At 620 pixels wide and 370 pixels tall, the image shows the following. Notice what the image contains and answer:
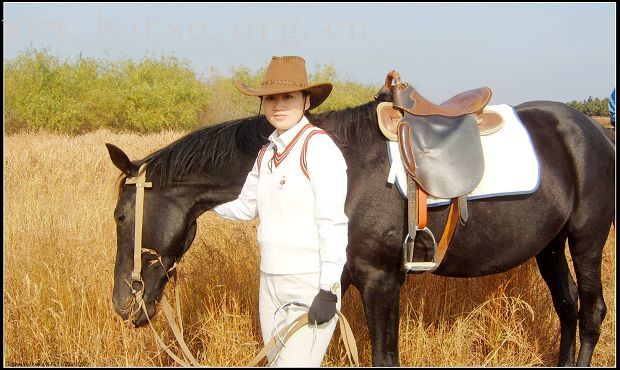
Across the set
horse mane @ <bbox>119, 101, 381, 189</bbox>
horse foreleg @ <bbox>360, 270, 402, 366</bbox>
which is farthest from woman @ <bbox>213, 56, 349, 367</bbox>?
horse mane @ <bbox>119, 101, 381, 189</bbox>

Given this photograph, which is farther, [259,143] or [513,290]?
[513,290]

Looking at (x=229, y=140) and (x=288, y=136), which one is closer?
(x=288, y=136)

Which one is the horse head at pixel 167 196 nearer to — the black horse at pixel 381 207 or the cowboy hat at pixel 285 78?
the black horse at pixel 381 207

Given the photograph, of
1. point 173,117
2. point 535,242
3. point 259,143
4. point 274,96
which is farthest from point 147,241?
point 173,117

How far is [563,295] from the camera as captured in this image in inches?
149

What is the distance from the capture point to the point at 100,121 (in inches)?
1356

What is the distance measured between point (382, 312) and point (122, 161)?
5.38ft

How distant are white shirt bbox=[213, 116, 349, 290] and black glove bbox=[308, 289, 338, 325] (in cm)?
4

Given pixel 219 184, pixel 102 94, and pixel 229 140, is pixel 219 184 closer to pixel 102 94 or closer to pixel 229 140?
pixel 229 140

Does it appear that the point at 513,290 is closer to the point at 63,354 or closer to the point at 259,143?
the point at 259,143

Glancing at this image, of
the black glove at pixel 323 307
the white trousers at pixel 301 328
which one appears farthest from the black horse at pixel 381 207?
the black glove at pixel 323 307

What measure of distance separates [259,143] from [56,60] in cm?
3475

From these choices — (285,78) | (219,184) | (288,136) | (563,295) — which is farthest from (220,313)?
(563,295)

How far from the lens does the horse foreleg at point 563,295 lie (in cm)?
374
